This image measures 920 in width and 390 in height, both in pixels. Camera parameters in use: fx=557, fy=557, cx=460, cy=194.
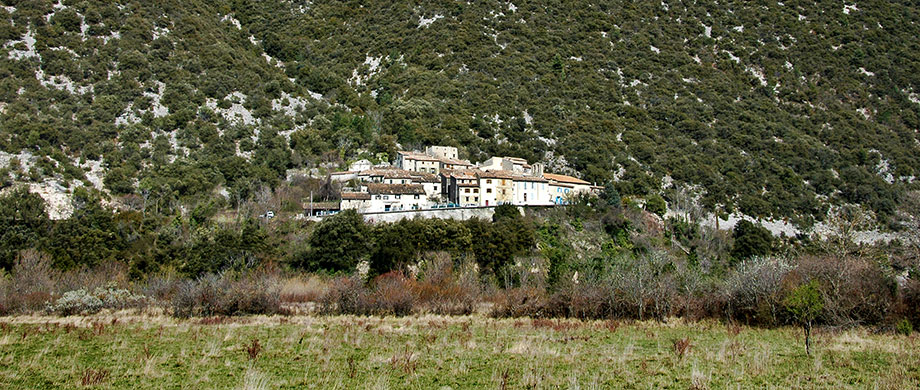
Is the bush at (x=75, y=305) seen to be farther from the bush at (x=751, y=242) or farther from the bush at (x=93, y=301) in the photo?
the bush at (x=751, y=242)

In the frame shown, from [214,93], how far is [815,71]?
10805cm

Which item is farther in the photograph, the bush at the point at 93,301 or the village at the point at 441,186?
the village at the point at 441,186

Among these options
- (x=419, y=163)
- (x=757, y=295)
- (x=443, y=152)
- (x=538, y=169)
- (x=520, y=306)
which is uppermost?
(x=443, y=152)

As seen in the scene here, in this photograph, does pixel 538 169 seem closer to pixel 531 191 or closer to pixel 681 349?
pixel 531 191

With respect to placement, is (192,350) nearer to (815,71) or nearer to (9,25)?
(9,25)

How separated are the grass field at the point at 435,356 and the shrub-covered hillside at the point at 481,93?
41166mm

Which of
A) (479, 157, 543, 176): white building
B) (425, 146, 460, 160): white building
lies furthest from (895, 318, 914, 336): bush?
(425, 146, 460, 160): white building

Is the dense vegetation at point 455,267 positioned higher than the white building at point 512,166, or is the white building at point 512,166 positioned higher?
the white building at point 512,166

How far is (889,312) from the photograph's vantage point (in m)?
22.8

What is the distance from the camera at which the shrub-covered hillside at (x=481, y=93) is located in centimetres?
6762

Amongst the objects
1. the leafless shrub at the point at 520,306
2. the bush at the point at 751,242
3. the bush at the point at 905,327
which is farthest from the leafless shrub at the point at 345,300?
the bush at the point at 751,242

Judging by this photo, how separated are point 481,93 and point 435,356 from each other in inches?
3120

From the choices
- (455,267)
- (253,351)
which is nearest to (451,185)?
(455,267)

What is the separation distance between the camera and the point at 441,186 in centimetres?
6178
